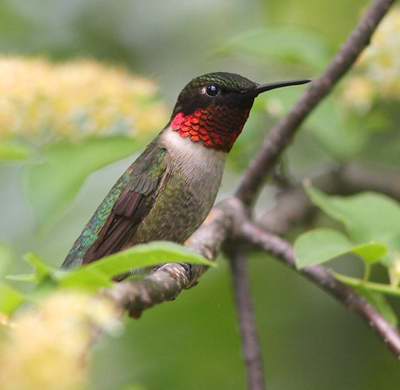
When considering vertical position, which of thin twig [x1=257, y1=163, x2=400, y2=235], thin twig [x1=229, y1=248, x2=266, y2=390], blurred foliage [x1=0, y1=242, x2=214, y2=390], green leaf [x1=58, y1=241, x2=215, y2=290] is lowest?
thin twig [x1=229, y1=248, x2=266, y2=390]

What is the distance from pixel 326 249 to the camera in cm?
211

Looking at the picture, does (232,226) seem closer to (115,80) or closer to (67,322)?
(115,80)

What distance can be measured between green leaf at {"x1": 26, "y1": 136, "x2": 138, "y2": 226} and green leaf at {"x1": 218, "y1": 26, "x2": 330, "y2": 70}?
23.3 inches

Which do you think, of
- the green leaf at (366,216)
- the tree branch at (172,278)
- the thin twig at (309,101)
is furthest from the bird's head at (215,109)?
the green leaf at (366,216)

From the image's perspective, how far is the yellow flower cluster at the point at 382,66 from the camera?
10.6 ft

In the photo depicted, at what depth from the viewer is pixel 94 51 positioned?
4668 mm

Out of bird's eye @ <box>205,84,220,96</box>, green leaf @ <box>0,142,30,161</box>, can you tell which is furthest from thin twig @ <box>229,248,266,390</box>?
Answer: green leaf @ <box>0,142,30,161</box>

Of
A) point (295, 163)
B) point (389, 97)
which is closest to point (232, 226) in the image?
point (389, 97)

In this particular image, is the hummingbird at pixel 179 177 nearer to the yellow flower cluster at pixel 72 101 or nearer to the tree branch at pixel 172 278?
the tree branch at pixel 172 278

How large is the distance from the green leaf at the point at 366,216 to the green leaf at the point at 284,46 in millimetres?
722

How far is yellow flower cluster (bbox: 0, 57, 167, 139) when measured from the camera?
2.90 metres

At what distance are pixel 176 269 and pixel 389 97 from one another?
1805 millimetres

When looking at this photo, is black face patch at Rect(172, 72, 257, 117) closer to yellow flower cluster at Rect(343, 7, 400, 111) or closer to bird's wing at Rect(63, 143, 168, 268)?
bird's wing at Rect(63, 143, 168, 268)

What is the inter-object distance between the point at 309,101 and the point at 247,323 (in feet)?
2.52
